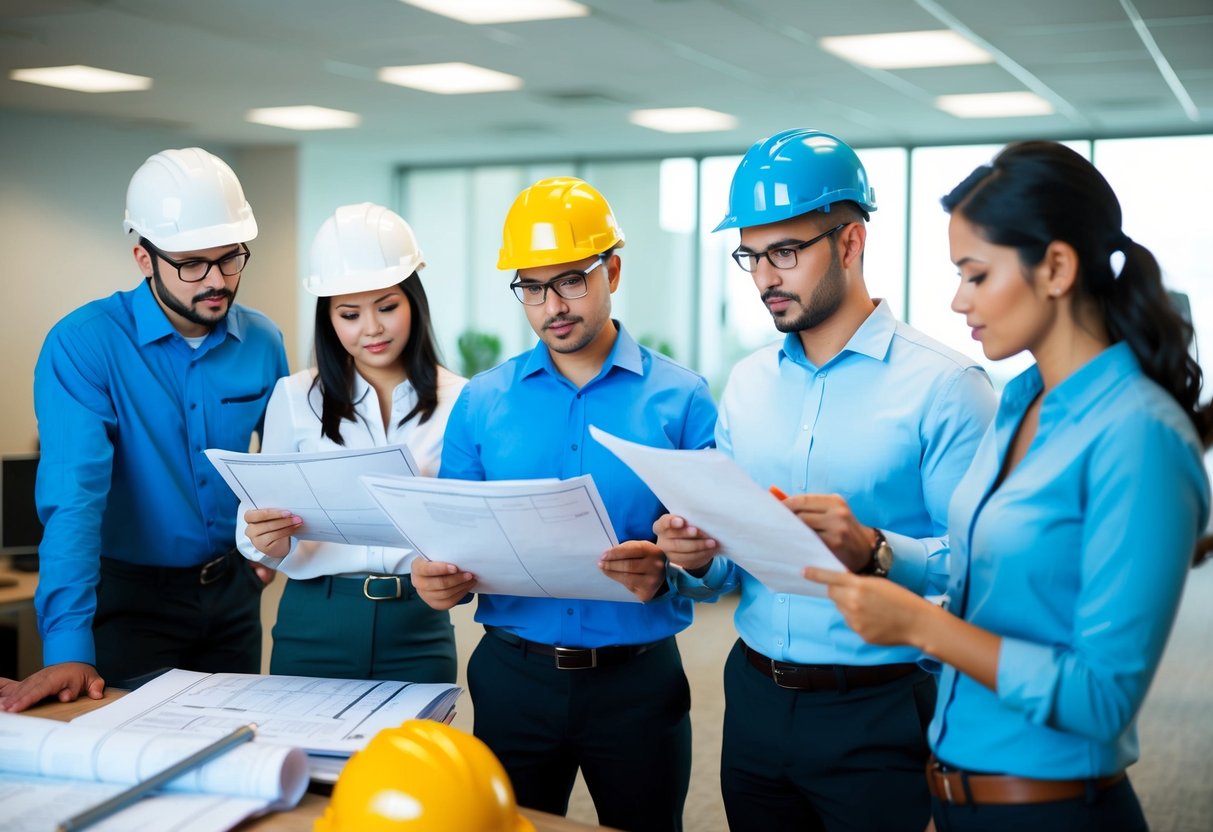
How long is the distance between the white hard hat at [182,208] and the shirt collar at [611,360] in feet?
2.42

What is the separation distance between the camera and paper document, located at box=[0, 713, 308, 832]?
4.81 ft

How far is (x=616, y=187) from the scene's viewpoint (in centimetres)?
1025

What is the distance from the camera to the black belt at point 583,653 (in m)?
2.23

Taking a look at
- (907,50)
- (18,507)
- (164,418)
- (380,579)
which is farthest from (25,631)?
(907,50)

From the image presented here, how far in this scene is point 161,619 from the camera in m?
2.58

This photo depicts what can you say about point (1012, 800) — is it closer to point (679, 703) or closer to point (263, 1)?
point (679, 703)

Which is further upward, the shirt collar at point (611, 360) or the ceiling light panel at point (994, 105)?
the ceiling light panel at point (994, 105)

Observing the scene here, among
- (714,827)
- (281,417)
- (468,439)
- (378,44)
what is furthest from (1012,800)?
(378,44)

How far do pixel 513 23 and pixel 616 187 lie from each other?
16.1 ft

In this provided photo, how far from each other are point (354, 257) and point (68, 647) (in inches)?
39.7

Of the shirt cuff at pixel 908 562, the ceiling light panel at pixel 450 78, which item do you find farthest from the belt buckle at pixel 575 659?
the ceiling light panel at pixel 450 78

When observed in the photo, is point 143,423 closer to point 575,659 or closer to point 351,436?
point 351,436

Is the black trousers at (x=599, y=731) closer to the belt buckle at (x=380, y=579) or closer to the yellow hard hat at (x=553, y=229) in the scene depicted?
the belt buckle at (x=380, y=579)

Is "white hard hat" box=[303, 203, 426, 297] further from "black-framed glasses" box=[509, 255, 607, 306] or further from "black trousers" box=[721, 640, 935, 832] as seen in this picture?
"black trousers" box=[721, 640, 935, 832]
